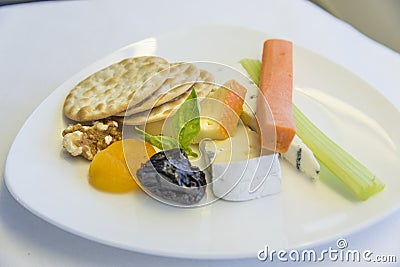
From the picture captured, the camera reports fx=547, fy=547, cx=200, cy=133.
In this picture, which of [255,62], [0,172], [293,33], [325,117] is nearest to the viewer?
[0,172]

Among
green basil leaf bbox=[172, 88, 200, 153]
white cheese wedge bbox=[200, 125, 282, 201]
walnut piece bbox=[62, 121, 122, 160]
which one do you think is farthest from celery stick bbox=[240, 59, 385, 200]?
walnut piece bbox=[62, 121, 122, 160]

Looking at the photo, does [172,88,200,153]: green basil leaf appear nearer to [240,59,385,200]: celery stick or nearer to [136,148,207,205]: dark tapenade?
[136,148,207,205]: dark tapenade

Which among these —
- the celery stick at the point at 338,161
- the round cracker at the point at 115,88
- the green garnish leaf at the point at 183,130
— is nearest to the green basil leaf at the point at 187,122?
the green garnish leaf at the point at 183,130

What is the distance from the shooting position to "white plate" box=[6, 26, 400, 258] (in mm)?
869

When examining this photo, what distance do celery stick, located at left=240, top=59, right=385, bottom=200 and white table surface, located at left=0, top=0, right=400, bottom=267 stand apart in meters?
0.07

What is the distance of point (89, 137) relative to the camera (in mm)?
1051

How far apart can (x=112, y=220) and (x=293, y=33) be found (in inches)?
35.6

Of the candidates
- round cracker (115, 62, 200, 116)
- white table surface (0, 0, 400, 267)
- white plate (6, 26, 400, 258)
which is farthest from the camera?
round cracker (115, 62, 200, 116)

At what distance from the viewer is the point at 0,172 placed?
1.06 metres

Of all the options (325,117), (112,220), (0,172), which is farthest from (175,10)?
(112,220)

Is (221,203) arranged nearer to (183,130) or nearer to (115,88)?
(183,130)

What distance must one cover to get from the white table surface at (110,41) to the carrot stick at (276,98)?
21 cm

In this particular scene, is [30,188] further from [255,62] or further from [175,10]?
[175,10]

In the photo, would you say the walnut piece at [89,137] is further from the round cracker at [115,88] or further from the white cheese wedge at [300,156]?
the white cheese wedge at [300,156]
